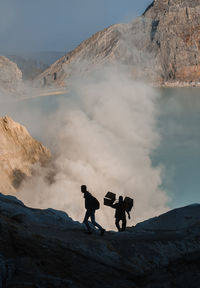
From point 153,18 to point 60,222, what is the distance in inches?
4781

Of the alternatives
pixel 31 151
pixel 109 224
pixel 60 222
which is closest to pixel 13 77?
pixel 31 151

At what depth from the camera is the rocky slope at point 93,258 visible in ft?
23.3

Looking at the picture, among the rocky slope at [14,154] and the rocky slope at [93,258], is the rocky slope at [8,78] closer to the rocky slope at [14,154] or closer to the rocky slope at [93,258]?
the rocky slope at [14,154]

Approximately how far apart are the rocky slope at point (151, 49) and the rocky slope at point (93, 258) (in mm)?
106077

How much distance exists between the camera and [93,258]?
26.5 feet

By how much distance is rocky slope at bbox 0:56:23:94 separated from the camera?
85.2 m

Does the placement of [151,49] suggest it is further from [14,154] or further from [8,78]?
[14,154]

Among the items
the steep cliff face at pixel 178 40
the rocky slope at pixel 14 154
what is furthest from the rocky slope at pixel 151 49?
the rocky slope at pixel 14 154

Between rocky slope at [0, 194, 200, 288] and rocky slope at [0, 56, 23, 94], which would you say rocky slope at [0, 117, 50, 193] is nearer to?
rocky slope at [0, 194, 200, 288]

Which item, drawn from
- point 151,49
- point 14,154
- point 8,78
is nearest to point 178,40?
point 151,49

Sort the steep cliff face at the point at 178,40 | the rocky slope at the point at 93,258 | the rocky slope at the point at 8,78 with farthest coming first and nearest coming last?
the steep cliff face at the point at 178,40 < the rocky slope at the point at 8,78 < the rocky slope at the point at 93,258

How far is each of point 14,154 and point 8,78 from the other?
54.3 m

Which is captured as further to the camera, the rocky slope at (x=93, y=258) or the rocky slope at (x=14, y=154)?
the rocky slope at (x=14, y=154)

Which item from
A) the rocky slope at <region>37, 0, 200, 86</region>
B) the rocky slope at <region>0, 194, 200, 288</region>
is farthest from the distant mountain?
the rocky slope at <region>0, 194, 200, 288</region>
